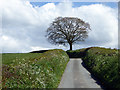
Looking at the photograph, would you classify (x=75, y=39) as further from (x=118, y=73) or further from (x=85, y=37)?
(x=118, y=73)

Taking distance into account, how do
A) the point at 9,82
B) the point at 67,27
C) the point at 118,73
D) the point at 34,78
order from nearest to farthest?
the point at 9,82, the point at 34,78, the point at 118,73, the point at 67,27

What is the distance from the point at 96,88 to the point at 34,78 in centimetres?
526

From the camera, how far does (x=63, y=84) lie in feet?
51.7

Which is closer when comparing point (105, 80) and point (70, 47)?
point (105, 80)

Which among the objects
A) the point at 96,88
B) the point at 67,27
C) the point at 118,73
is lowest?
the point at 96,88

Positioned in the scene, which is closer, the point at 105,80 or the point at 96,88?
the point at 96,88

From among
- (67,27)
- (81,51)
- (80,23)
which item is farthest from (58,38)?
(81,51)

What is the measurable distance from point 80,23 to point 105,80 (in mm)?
37908

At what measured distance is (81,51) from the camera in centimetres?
4388

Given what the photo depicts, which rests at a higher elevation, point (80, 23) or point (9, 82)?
point (80, 23)

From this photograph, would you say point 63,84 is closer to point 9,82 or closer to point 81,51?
point 9,82

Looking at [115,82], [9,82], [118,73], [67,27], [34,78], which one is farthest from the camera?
[67,27]

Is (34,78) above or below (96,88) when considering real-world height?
above

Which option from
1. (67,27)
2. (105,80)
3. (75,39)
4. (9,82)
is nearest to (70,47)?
(75,39)
